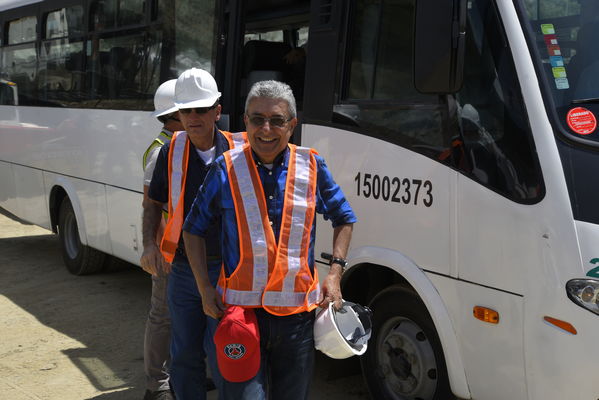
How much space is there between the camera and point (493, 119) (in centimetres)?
357

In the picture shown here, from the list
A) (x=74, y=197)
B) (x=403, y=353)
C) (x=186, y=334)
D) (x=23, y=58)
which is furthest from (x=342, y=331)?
(x=23, y=58)

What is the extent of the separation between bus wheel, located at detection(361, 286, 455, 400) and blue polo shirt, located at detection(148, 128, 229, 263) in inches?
44.9

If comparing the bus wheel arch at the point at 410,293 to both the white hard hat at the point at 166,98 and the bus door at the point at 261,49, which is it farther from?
the bus door at the point at 261,49

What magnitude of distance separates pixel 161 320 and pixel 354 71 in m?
1.76

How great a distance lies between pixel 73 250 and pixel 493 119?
583 cm

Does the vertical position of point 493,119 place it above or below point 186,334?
above

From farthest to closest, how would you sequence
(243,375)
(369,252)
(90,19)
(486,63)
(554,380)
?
(90,19) → (369,252) → (486,63) → (554,380) → (243,375)

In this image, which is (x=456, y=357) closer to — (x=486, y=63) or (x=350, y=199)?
(x=350, y=199)

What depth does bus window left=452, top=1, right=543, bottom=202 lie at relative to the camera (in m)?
3.43

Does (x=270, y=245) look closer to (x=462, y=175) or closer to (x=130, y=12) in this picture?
(x=462, y=175)

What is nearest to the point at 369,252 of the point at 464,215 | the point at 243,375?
the point at 464,215

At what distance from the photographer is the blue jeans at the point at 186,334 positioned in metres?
3.74

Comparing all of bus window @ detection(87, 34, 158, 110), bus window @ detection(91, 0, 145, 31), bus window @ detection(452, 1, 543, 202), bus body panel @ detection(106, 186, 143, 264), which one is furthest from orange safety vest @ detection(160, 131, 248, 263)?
bus window @ detection(91, 0, 145, 31)

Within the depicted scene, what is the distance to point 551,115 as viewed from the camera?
3.36 metres
